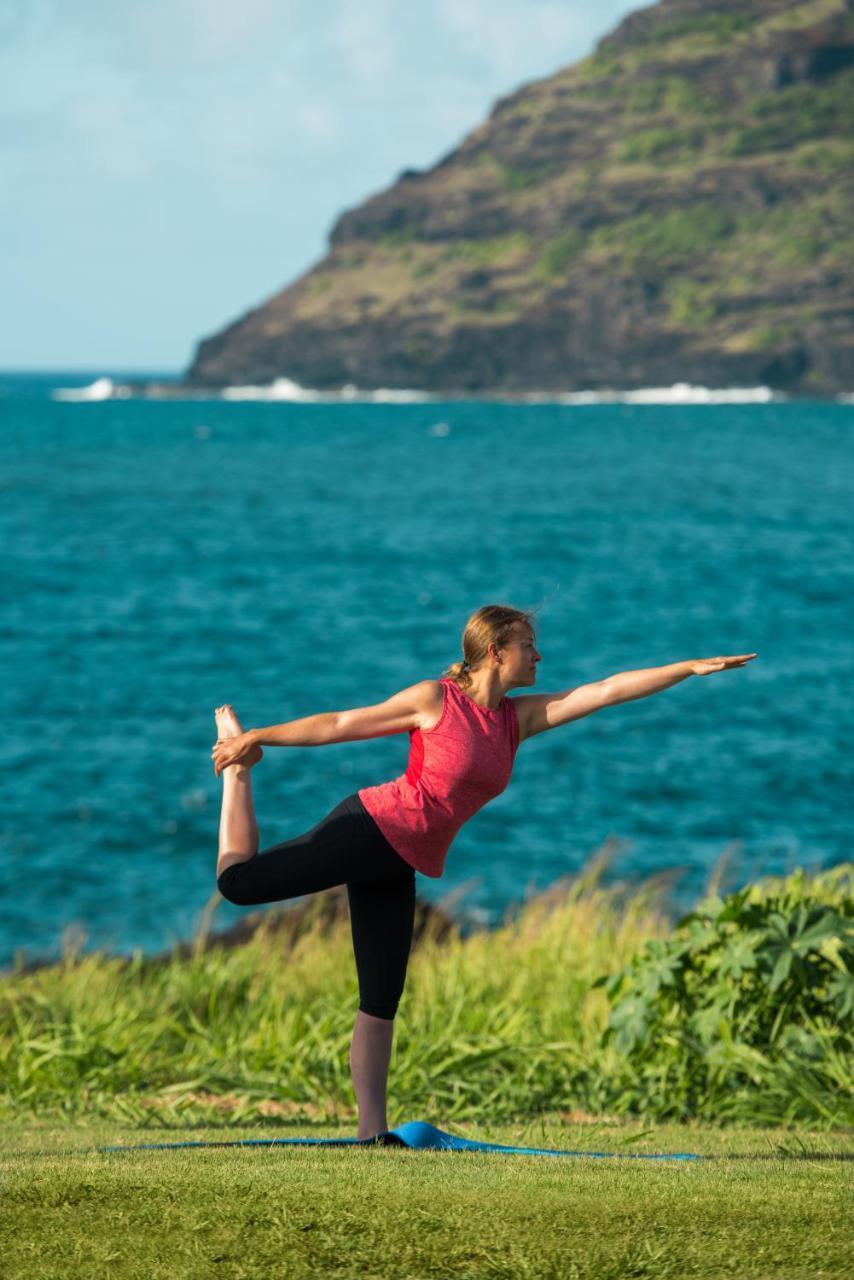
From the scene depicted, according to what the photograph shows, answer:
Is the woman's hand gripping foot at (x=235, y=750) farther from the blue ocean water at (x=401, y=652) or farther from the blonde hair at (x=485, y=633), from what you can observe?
the blue ocean water at (x=401, y=652)

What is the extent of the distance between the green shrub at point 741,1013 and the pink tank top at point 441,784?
229 centimetres

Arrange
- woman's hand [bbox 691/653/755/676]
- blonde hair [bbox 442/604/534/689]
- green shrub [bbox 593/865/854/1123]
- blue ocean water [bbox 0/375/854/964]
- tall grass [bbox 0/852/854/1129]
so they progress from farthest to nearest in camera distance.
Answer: blue ocean water [bbox 0/375/854/964]
tall grass [bbox 0/852/854/1129]
green shrub [bbox 593/865/854/1123]
blonde hair [bbox 442/604/534/689]
woman's hand [bbox 691/653/755/676]

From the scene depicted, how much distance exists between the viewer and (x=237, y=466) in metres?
99.6

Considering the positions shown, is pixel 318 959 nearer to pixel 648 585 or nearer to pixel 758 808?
pixel 758 808

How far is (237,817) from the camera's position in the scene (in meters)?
6.39

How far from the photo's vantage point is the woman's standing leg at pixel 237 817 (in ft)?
20.8

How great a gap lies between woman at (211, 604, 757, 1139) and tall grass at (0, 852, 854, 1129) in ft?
6.78

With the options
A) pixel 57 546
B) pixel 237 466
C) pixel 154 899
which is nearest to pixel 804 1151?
pixel 154 899

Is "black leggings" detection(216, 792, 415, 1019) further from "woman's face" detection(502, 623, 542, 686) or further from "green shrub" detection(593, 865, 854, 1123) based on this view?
"green shrub" detection(593, 865, 854, 1123)

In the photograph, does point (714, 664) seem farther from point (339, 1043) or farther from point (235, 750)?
point (339, 1043)

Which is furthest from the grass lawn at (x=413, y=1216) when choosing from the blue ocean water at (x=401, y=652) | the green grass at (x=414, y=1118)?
the blue ocean water at (x=401, y=652)

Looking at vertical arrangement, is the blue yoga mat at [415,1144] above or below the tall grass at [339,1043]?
above

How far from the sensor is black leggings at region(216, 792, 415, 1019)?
6125mm

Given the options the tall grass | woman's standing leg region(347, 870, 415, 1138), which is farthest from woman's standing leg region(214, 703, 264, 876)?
the tall grass
